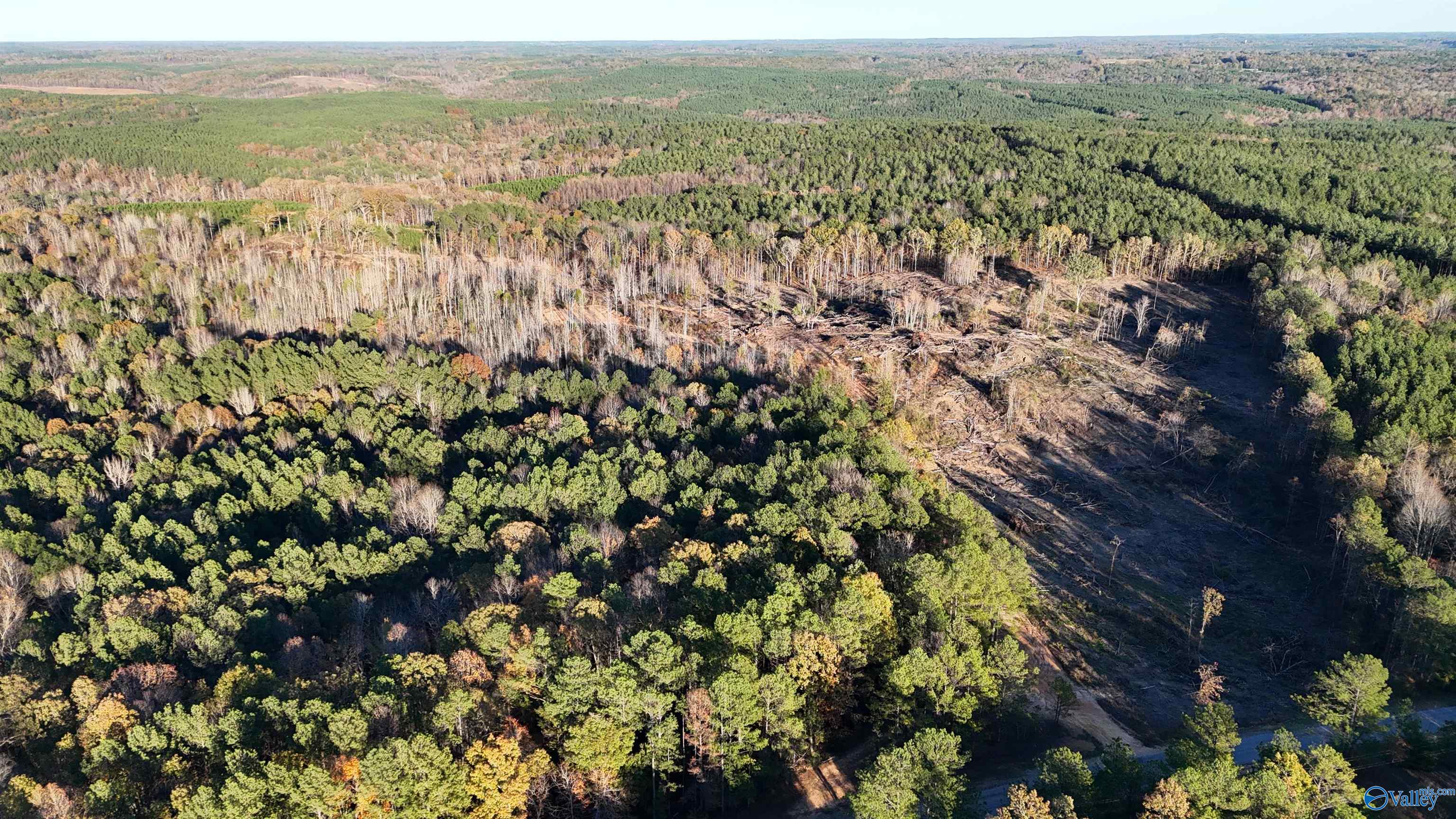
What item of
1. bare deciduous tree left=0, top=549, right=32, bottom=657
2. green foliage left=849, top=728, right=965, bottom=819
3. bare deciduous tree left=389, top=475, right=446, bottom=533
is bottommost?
green foliage left=849, top=728, right=965, bottom=819

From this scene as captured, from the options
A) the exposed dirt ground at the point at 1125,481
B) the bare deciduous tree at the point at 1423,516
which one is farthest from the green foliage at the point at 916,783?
the bare deciduous tree at the point at 1423,516

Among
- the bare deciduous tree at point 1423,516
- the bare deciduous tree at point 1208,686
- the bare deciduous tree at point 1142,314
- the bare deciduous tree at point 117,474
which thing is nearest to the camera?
the bare deciduous tree at point 1208,686

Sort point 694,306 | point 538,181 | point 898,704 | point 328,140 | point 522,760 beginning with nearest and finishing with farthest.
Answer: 1. point 522,760
2. point 898,704
3. point 694,306
4. point 538,181
5. point 328,140

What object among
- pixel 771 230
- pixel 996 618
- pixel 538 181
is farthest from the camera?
pixel 538 181

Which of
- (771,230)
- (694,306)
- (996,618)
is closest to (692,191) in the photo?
(771,230)

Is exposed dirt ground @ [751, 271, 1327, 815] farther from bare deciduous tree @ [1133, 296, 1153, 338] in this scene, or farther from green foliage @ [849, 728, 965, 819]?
green foliage @ [849, 728, 965, 819]

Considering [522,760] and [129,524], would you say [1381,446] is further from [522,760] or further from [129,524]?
[129,524]

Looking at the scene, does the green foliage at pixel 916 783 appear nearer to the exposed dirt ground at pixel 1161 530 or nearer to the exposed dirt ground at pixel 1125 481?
the exposed dirt ground at pixel 1125 481

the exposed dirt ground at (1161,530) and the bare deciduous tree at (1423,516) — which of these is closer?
the exposed dirt ground at (1161,530)

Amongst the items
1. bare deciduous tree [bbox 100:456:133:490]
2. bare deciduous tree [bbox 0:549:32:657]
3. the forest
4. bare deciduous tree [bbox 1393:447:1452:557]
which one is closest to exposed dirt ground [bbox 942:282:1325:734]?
the forest
